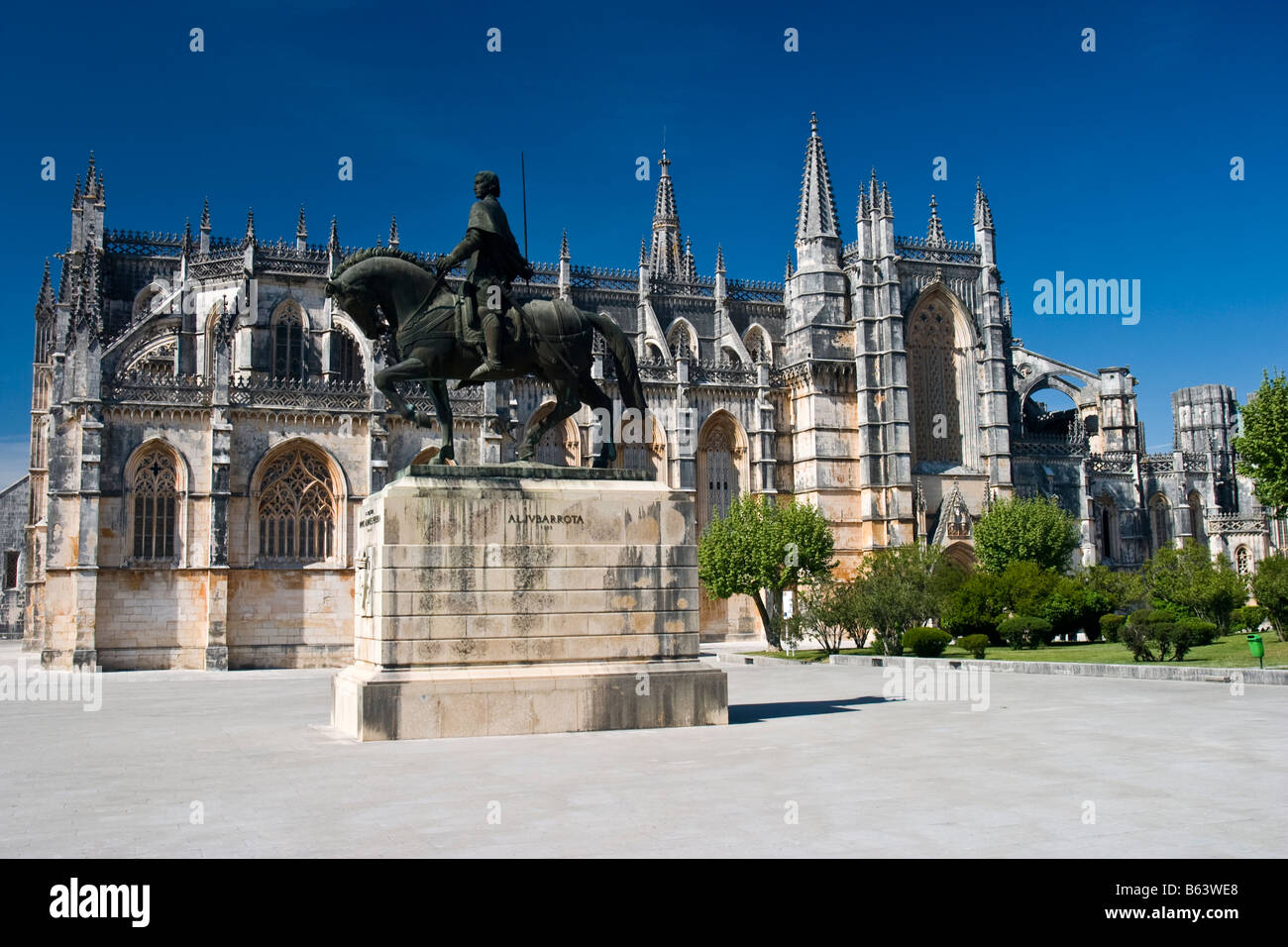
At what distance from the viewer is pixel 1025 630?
31.9 meters

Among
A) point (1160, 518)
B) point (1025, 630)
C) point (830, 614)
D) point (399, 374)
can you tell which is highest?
point (1160, 518)

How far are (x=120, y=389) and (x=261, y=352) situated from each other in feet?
28.3

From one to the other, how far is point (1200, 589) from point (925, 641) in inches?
403

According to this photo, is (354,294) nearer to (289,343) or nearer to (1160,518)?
(289,343)

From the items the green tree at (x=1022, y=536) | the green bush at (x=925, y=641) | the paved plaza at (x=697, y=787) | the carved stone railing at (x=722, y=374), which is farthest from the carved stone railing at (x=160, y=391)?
the green tree at (x=1022, y=536)

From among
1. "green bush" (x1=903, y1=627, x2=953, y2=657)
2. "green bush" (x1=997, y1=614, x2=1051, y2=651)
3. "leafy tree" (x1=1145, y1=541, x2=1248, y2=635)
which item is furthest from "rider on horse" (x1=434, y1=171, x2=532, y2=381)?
"leafy tree" (x1=1145, y1=541, x2=1248, y2=635)

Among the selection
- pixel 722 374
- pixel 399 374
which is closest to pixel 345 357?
pixel 722 374

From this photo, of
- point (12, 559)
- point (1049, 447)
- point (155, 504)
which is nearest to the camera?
point (155, 504)

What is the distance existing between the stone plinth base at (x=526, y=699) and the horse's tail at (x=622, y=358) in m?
3.59

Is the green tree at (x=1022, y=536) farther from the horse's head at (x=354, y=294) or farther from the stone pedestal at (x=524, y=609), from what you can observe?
the horse's head at (x=354, y=294)

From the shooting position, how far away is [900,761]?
1083 centimetres

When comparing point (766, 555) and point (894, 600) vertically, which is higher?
point (766, 555)

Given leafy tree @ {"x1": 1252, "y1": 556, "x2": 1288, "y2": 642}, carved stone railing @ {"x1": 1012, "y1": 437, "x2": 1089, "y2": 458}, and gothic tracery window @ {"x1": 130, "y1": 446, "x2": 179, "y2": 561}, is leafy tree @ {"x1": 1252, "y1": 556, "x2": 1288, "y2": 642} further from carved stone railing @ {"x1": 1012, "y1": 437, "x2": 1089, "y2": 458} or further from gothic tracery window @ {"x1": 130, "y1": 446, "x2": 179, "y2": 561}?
gothic tracery window @ {"x1": 130, "y1": 446, "x2": 179, "y2": 561}
